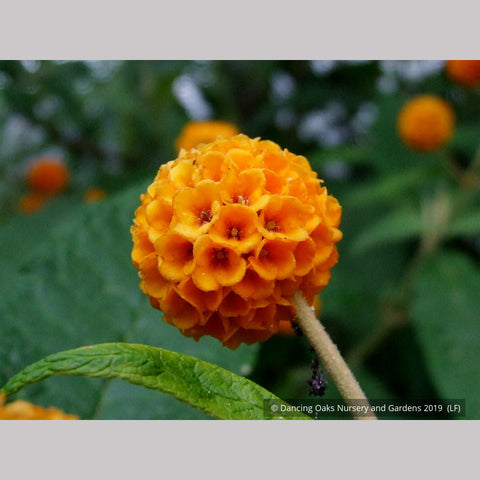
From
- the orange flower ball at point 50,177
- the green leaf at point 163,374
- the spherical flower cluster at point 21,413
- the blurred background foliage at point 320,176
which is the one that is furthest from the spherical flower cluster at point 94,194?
the green leaf at point 163,374

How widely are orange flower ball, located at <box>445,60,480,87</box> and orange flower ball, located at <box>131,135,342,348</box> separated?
1360 mm

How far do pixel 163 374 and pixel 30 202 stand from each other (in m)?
2.25

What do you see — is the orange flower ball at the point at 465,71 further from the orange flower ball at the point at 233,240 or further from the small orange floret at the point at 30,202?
the small orange floret at the point at 30,202

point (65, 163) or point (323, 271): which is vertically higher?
point (323, 271)

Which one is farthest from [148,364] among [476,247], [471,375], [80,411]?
[476,247]

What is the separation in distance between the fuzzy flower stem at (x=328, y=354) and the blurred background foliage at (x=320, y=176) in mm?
302

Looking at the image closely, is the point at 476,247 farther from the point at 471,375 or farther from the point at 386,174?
the point at 471,375

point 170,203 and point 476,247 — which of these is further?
point 476,247

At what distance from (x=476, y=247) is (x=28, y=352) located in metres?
1.62

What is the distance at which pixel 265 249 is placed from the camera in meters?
0.76

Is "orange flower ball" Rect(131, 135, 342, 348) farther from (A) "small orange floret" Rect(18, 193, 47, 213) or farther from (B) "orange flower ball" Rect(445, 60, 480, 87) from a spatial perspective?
(A) "small orange floret" Rect(18, 193, 47, 213)

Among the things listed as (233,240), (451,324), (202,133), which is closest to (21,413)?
(233,240)

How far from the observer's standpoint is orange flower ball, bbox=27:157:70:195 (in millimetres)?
2773

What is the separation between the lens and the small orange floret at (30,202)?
2693 mm
